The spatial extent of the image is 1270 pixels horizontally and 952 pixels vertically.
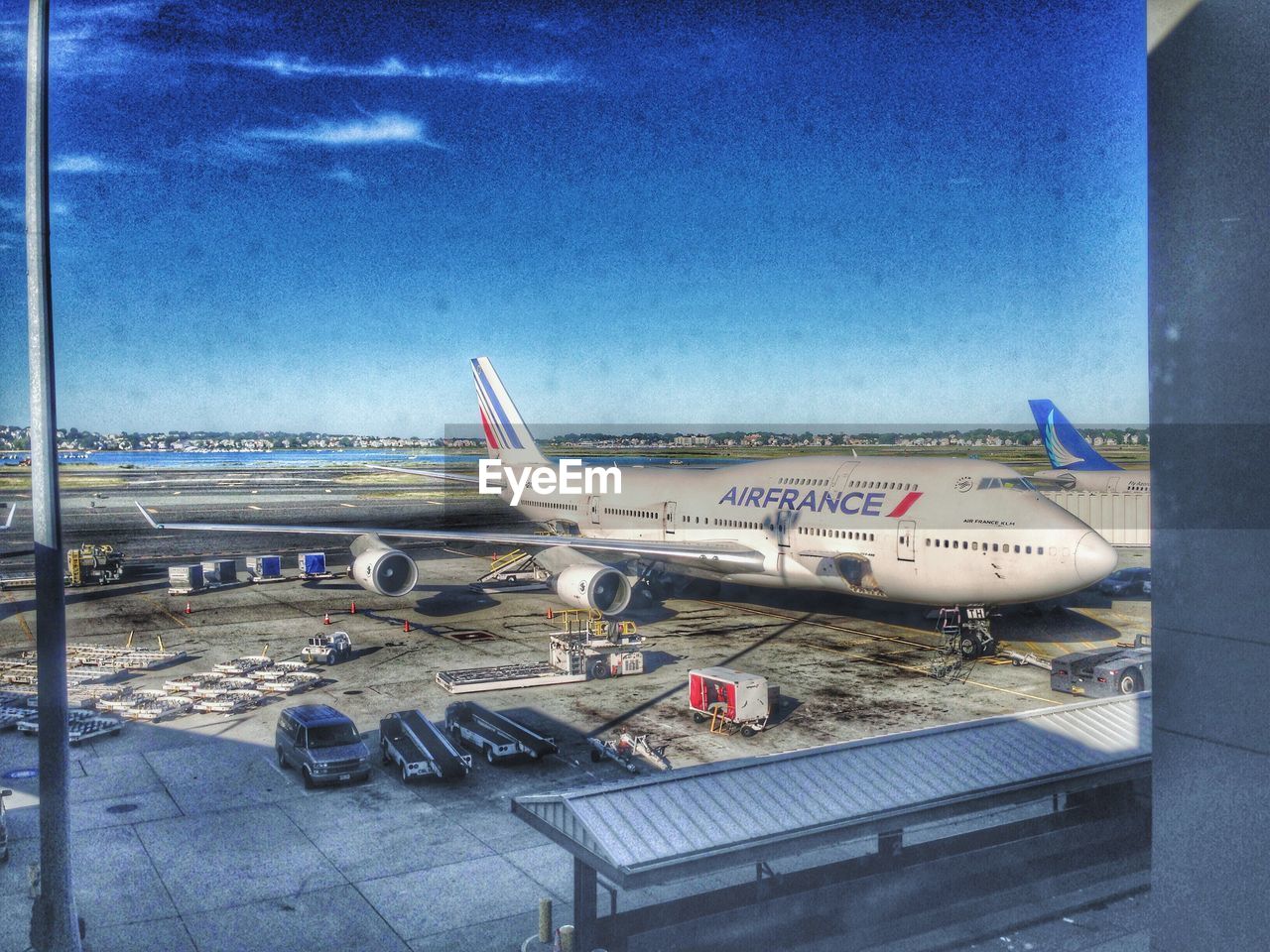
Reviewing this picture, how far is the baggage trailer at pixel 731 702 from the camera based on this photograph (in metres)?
18.3

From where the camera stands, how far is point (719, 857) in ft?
27.8

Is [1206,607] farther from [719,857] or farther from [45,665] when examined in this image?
[45,665]

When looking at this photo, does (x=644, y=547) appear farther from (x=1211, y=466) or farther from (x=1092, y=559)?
(x=1211, y=466)

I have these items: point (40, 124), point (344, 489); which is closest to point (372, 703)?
point (40, 124)

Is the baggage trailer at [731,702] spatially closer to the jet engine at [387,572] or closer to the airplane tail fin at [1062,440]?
the jet engine at [387,572]

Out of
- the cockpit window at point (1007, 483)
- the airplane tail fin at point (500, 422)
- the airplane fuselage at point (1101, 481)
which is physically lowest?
the airplane fuselage at point (1101, 481)

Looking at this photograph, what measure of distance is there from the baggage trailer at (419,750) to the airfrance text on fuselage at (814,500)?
42.8 feet

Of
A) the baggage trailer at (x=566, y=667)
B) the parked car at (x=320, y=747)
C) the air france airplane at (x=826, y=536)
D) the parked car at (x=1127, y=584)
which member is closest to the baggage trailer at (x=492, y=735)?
the parked car at (x=320, y=747)

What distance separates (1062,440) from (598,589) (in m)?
38.1

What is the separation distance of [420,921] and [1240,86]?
35.6ft

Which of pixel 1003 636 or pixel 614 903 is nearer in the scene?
pixel 614 903

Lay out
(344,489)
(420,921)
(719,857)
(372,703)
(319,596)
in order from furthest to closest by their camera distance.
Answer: (344,489)
(319,596)
(372,703)
(420,921)
(719,857)

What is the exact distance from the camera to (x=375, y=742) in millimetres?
17734

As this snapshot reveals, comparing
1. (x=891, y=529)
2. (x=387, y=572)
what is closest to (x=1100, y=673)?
(x=891, y=529)
